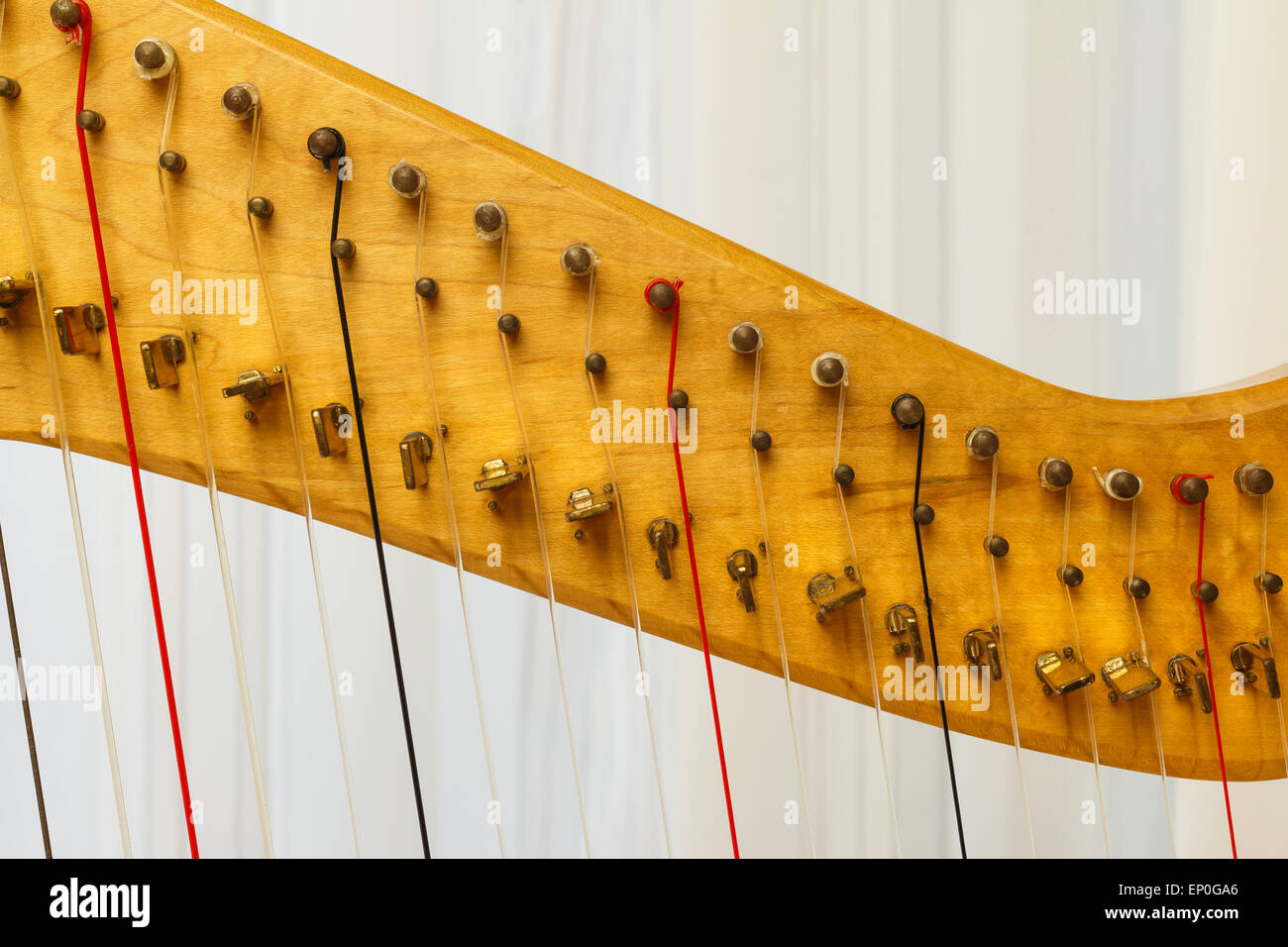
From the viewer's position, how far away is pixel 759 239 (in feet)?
6.87

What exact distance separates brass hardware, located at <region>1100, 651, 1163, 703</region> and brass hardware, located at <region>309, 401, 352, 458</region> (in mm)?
675

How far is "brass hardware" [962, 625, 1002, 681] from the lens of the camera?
96cm

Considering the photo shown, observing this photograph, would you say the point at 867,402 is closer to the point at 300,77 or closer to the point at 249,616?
the point at 300,77

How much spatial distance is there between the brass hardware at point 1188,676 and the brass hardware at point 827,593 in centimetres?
27

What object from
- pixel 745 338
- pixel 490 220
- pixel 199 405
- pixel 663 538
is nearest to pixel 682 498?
pixel 663 538

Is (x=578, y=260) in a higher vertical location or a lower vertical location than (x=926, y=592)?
higher

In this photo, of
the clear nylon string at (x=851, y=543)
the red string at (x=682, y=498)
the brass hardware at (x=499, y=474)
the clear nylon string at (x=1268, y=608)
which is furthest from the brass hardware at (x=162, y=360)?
the clear nylon string at (x=1268, y=608)

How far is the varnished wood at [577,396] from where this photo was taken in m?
0.91

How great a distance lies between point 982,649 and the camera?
0.96 meters

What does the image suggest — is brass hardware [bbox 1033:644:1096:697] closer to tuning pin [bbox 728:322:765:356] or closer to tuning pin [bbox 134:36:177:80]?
tuning pin [bbox 728:322:765:356]

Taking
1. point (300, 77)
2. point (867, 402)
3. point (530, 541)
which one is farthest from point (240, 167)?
point (867, 402)

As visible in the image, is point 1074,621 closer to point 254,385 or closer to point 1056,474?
point 1056,474

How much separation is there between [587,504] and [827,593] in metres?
0.21

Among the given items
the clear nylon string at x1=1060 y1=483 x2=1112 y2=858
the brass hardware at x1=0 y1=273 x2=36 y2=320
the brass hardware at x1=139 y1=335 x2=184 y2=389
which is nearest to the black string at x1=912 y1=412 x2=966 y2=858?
the clear nylon string at x1=1060 y1=483 x2=1112 y2=858
